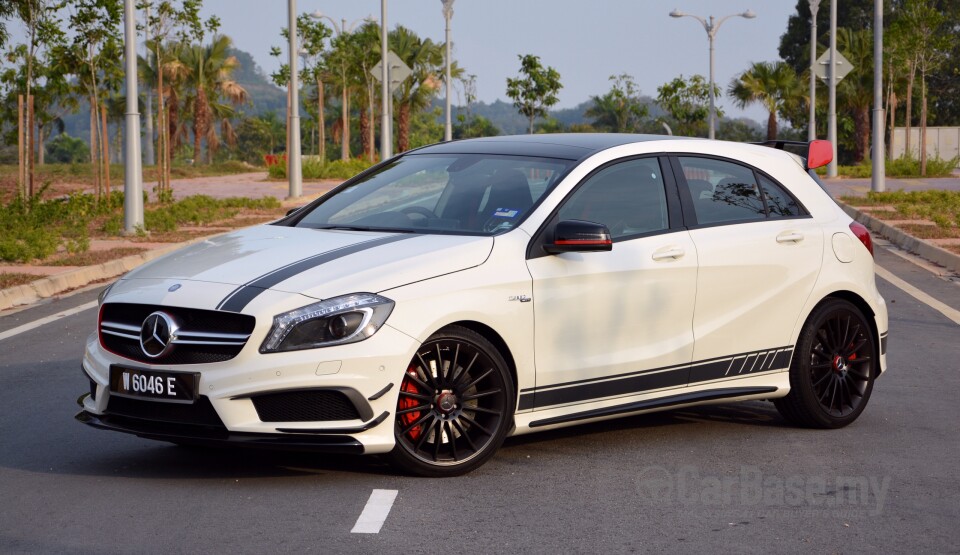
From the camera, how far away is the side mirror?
607 cm

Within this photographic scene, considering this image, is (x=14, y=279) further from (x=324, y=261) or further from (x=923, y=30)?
(x=923, y=30)

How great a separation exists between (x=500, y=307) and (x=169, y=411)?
4.88 ft

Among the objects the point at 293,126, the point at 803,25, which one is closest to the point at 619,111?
the point at 803,25

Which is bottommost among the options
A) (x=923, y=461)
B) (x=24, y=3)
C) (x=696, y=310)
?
(x=923, y=461)

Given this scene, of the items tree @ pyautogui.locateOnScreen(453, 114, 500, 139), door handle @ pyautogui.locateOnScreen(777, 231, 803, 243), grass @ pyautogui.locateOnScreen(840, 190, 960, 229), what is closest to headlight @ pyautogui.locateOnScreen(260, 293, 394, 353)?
door handle @ pyautogui.locateOnScreen(777, 231, 803, 243)

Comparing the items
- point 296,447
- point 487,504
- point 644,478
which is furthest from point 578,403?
point 296,447

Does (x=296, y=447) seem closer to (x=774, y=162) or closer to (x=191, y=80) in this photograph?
(x=774, y=162)

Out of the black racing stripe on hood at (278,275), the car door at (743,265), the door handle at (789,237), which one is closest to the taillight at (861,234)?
the car door at (743,265)

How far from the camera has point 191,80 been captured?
2488 inches

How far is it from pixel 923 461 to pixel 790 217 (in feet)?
5.21

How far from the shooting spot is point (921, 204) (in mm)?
26172

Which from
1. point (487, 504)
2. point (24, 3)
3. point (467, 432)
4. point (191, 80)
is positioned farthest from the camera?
point (191, 80)

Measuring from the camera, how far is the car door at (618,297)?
6172 millimetres

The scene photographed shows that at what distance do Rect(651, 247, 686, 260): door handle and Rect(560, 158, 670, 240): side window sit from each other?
0.44 ft
